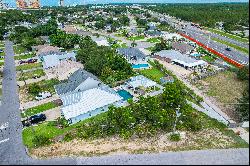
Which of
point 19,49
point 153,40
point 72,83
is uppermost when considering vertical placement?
point 153,40

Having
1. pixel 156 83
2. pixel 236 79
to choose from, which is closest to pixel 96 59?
pixel 156 83

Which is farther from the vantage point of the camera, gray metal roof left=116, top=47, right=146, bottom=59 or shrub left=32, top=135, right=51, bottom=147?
gray metal roof left=116, top=47, right=146, bottom=59

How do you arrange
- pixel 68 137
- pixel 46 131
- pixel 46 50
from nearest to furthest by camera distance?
pixel 68 137 < pixel 46 131 < pixel 46 50

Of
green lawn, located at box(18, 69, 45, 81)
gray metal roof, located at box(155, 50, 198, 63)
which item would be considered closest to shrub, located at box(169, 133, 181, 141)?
gray metal roof, located at box(155, 50, 198, 63)

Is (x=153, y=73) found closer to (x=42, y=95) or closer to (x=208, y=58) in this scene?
(x=208, y=58)

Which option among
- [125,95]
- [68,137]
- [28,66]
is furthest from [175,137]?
[28,66]

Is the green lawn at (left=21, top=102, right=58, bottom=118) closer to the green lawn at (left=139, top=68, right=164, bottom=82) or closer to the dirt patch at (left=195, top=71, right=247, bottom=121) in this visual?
the green lawn at (left=139, top=68, right=164, bottom=82)

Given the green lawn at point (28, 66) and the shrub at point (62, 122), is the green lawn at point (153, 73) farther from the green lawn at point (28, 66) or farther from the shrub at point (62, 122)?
the green lawn at point (28, 66)
